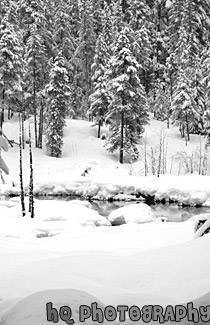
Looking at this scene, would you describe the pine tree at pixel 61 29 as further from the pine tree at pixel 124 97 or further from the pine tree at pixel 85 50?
the pine tree at pixel 124 97

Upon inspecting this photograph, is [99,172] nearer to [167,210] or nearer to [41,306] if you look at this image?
[167,210]

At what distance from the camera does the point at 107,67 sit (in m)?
36.2

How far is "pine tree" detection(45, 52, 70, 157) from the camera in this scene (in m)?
33.4

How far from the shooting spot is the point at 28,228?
36.8 feet

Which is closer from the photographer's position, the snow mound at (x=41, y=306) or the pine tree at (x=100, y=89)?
the snow mound at (x=41, y=306)

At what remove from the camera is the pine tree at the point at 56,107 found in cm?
3338

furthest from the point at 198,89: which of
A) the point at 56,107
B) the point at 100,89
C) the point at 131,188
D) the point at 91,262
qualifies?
the point at 91,262

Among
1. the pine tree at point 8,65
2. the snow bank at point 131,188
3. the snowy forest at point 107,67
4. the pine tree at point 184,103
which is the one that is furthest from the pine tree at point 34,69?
the pine tree at point 184,103

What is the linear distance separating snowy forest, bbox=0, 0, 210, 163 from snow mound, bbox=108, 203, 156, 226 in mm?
16801

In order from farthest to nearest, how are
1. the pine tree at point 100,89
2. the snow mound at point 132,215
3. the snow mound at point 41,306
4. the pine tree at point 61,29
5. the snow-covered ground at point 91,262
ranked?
the pine tree at point 61,29
the pine tree at point 100,89
the snow mound at point 132,215
the snow-covered ground at point 91,262
the snow mound at point 41,306

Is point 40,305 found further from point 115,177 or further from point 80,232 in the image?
point 115,177

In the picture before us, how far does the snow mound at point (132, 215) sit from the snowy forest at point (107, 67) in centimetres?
1680

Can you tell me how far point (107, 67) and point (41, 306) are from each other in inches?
1387

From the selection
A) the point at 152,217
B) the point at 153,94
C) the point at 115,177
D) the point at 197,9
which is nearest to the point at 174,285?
the point at 152,217
